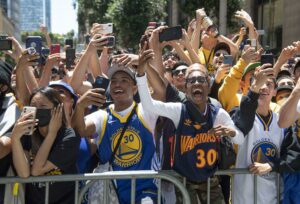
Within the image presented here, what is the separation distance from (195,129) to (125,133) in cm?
58

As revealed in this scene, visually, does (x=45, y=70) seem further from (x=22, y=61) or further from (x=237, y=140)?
(x=237, y=140)

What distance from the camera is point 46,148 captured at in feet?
12.5

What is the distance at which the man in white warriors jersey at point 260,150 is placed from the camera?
165 inches

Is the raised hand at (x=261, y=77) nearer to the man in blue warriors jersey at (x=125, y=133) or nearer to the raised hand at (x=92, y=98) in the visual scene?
the man in blue warriors jersey at (x=125, y=133)

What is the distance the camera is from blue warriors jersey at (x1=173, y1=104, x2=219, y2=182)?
4012 mm

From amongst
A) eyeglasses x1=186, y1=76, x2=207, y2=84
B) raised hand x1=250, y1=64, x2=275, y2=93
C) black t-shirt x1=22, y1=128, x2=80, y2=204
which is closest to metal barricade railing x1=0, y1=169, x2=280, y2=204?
black t-shirt x1=22, y1=128, x2=80, y2=204

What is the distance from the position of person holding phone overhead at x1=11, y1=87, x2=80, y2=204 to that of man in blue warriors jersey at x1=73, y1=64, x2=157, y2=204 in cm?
22

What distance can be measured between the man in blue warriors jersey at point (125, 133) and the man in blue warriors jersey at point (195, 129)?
0.60 feet

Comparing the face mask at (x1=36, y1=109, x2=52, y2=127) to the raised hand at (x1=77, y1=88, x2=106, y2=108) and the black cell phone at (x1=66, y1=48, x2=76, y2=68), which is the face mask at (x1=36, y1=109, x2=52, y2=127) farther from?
the black cell phone at (x1=66, y1=48, x2=76, y2=68)

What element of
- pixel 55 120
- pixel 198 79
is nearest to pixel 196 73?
pixel 198 79

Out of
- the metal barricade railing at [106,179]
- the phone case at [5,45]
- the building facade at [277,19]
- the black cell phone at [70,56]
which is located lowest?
the metal barricade railing at [106,179]

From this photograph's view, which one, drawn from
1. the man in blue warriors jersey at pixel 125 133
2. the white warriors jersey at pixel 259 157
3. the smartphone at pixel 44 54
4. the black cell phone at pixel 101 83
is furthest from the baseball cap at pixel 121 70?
the smartphone at pixel 44 54

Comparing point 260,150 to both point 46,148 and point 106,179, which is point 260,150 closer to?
point 106,179

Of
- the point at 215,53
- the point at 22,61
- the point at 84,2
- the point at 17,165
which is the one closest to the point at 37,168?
the point at 17,165
